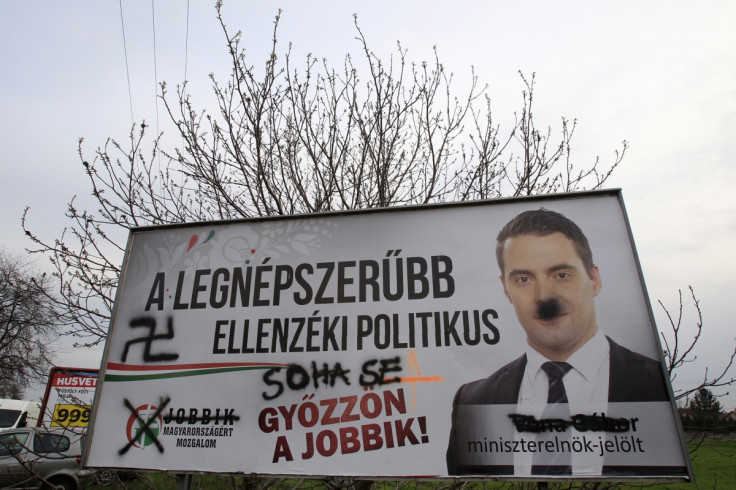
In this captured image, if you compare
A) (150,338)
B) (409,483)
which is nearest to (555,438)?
(409,483)

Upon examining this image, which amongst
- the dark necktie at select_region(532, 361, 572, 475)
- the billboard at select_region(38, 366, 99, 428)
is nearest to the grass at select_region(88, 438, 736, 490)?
the dark necktie at select_region(532, 361, 572, 475)

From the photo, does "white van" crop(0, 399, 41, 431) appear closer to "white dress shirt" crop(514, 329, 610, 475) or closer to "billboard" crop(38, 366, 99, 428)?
"billboard" crop(38, 366, 99, 428)

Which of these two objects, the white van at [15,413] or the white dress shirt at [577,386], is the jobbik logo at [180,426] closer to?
the white dress shirt at [577,386]

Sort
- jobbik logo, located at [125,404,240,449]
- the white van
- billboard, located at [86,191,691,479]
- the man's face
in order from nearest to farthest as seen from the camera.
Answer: billboard, located at [86,191,691,479] → the man's face → jobbik logo, located at [125,404,240,449] → the white van

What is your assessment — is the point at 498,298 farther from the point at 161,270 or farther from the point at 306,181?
the point at 306,181

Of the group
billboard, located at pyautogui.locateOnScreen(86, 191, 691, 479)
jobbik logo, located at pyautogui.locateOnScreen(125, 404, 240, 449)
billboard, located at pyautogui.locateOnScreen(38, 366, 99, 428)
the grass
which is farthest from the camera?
billboard, located at pyautogui.locateOnScreen(38, 366, 99, 428)

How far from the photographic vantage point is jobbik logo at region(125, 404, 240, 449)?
312 cm

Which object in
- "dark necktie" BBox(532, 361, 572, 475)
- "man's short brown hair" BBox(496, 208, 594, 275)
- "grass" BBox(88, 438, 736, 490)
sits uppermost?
"man's short brown hair" BBox(496, 208, 594, 275)

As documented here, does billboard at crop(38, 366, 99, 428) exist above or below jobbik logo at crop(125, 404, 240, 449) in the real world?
above

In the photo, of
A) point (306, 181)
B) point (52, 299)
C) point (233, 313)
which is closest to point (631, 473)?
point (233, 313)

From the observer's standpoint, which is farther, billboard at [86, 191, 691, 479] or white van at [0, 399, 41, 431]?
white van at [0, 399, 41, 431]

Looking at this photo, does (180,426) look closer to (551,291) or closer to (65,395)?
(551,291)

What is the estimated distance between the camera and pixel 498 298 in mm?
3127

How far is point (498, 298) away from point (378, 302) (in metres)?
0.89
